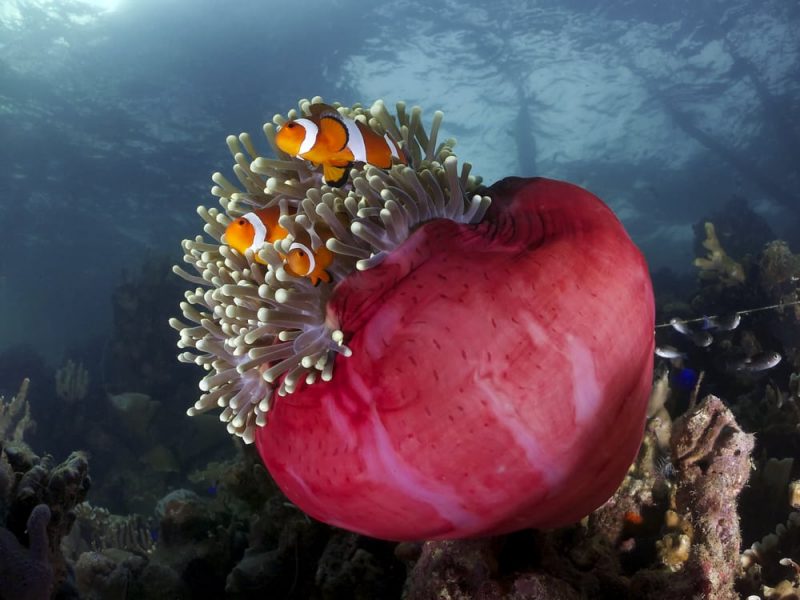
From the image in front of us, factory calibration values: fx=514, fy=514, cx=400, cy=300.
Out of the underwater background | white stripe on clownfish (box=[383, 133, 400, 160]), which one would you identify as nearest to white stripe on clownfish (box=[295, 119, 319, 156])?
white stripe on clownfish (box=[383, 133, 400, 160])

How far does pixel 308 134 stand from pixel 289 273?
54 cm

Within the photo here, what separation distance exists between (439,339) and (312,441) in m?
0.61

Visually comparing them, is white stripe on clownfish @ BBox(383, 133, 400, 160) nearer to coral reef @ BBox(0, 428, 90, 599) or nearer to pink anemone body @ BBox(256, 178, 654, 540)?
pink anemone body @ BBox(256, 178, 654, 540)

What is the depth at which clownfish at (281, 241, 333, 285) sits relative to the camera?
1.73 metres

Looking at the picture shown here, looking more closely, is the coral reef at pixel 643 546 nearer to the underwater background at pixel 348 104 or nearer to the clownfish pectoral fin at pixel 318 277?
the underwater background at pixel 348 104

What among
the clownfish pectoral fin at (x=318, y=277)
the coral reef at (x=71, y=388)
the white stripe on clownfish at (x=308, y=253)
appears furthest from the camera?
the coral reef at (x=71, y=388)

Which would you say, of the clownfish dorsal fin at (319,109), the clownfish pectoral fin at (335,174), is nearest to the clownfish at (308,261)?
the clownfish pectoral fin at (335,174)

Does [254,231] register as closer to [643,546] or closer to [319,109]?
[319,109]

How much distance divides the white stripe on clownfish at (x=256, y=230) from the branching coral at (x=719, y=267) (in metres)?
8.96

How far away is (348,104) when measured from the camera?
68.4 feet

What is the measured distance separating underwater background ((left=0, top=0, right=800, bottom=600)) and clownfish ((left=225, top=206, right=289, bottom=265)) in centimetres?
140

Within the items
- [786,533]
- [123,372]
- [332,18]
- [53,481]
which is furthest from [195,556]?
[332,18]

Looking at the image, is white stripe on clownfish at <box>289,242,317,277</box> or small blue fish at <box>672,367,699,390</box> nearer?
white stripe on clownfish at <box>289,242,317,277</box>

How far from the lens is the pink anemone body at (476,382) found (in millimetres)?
1598
